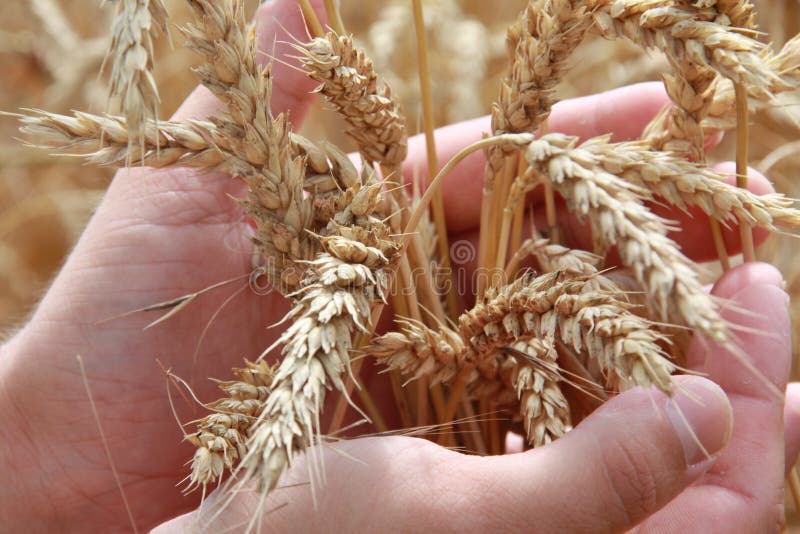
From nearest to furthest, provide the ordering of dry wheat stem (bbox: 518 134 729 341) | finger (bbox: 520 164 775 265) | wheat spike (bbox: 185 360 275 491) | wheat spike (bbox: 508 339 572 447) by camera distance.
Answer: dry wheat stem (bbox: 518 134 729 341), wheat spike (bbox: 185 360 275 491), wheat spike (bbox: 508 339 572 447), finger (bbox: 520 164 775 265)

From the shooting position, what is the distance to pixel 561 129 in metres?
1.24

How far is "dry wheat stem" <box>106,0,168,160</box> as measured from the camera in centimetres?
53

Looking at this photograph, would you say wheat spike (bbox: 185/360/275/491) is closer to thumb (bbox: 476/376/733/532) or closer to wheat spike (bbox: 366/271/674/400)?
wheat spike (bbox: 366/271/674/400)

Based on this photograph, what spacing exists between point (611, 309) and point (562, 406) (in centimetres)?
20

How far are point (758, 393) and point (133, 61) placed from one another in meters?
0.76

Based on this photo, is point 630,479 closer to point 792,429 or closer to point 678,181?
point 678,181

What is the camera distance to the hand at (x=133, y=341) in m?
1.09

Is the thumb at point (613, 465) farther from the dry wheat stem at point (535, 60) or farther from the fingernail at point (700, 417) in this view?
the dry wheat stem at point (535, 60)

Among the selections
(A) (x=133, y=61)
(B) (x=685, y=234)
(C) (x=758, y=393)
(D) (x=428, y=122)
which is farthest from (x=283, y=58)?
(C) (x=758, y=393)

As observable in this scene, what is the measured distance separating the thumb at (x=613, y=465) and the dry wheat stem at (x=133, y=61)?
0.46 meters

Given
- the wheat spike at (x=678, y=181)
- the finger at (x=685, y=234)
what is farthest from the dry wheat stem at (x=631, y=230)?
the finger at (x=685, y=234)

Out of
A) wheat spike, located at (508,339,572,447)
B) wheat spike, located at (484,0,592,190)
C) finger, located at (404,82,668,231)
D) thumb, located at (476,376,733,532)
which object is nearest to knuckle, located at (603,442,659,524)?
thumb, located at (476,376,733,532)

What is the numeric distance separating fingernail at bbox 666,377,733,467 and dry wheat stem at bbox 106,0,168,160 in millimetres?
548

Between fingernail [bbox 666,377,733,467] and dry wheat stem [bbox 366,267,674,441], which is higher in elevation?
dry wheat stem [bbox 366,267,674,441]
